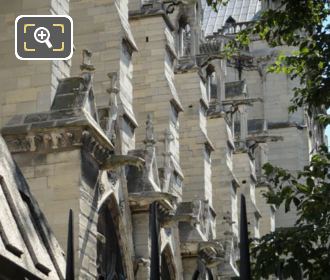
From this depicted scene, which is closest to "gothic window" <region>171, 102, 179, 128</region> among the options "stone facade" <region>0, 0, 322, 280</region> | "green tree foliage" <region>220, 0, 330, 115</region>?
"stone facade" <region>0, 0, 322, 280</region>

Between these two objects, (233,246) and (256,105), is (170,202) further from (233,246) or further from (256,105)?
(256,105)

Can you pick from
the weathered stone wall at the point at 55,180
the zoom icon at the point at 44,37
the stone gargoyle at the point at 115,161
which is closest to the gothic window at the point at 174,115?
the stone gargoyle at the point at 115,161

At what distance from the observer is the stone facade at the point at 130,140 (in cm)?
2044

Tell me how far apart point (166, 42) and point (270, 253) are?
15901 millimetres

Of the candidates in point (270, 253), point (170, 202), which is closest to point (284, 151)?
point (170, 202)

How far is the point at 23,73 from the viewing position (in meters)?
21.5

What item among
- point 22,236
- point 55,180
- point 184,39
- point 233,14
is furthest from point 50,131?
point 233,14

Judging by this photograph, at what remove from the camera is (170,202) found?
25.7 metres

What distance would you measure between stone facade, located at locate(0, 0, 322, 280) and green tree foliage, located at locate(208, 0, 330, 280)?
1300mm

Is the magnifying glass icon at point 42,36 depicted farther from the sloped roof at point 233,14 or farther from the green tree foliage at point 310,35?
the sloped roof at point 233,14

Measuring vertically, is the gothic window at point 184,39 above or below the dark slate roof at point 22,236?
above

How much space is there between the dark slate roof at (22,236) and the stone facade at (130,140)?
1684 millimetres

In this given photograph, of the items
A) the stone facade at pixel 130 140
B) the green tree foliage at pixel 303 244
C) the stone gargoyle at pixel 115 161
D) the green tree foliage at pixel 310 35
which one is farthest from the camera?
the stone gargoyle at pixel 115 161

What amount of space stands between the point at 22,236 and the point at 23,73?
8456 mm
